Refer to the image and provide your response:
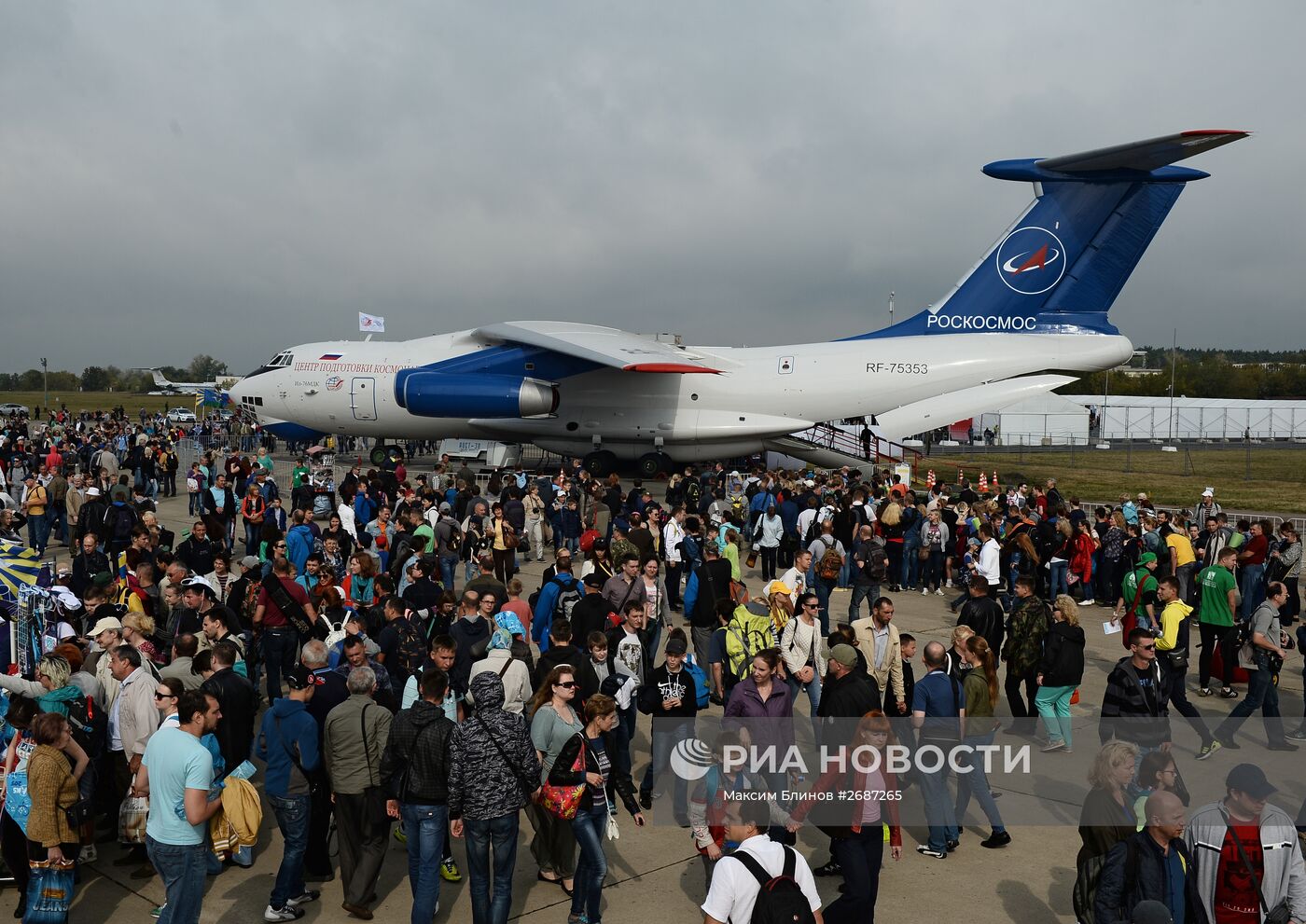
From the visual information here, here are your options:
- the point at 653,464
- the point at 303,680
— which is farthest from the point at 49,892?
the point at 653,464

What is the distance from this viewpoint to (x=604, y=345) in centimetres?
2361

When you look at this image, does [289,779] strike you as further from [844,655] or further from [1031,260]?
[1031,260]

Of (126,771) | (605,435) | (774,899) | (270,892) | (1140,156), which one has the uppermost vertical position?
(1140,156)

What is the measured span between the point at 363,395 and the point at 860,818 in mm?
22030

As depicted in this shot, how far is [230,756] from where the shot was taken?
5.59 metres

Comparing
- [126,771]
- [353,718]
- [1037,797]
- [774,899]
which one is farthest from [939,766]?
[126,771]

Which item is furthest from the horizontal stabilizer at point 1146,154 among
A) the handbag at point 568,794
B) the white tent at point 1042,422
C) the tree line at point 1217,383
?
the tree line at point 1217,383

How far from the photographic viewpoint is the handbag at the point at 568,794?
4.95 m

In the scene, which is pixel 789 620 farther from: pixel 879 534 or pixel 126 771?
pixel 879 534

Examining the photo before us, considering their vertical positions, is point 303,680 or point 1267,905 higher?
point 303,680

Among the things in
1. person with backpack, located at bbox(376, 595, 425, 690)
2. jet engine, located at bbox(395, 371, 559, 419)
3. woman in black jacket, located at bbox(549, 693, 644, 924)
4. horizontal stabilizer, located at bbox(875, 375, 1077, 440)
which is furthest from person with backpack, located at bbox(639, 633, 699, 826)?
horizontal stabilizer, located at bbox(875, 375, 1077, 440)

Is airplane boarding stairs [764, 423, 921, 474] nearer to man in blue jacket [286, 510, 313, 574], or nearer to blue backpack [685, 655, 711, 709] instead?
man in blue jacket [286, 510, 313, 574]

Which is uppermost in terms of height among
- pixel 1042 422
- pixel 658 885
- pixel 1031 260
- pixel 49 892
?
pixel 1031 260

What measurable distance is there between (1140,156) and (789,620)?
18602 mm
